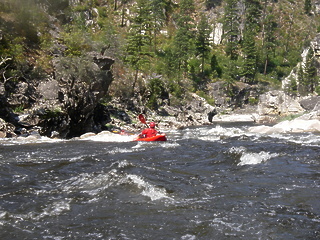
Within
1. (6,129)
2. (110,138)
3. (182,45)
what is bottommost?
(110,138)

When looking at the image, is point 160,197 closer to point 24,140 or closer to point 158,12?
point 24,140

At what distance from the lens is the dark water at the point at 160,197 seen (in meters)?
4.87

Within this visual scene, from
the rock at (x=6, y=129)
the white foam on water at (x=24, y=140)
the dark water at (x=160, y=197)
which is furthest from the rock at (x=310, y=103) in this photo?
the rock at (x=6, y=129)

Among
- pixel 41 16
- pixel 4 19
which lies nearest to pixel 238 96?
pixel 41 16

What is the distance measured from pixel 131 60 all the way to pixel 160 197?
24.5 meters

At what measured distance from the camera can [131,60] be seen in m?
29.8

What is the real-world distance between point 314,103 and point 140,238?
40245mm

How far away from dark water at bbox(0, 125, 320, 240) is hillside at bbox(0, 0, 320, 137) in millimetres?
9098

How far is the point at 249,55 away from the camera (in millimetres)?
53062

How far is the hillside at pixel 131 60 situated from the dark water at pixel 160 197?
9098 mm

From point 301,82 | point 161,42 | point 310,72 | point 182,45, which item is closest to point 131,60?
point 182,45

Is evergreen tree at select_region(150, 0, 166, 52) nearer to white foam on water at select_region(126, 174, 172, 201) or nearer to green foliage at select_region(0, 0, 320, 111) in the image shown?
green foliage at select_region(0, 0, 320, 111)

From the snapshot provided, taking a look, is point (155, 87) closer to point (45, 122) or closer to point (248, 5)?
point (45, 122)

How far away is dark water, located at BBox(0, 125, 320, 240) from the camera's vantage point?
4.87 metres
